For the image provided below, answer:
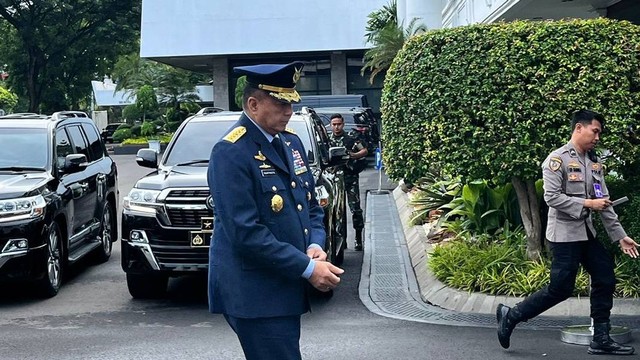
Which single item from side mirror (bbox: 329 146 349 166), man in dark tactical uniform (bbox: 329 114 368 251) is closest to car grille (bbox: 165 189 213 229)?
side mirror (bbox: 329 146 349 166)

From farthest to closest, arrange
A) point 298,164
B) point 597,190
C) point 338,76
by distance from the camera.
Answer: point 338,76 < point 597,190 < point 298,164

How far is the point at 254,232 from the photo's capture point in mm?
3682

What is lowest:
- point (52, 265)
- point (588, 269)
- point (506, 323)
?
point (506, 323)

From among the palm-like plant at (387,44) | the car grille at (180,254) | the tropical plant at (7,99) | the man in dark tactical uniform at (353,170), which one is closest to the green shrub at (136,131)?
the tropical plant at (7,99)

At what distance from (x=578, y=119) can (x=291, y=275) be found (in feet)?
11.5

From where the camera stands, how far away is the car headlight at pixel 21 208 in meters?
8.61

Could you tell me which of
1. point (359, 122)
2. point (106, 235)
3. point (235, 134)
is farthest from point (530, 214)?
point (359, 122)

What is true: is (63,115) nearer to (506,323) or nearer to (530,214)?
(530,214)

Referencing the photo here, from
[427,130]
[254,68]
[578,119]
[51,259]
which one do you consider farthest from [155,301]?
[254,68]

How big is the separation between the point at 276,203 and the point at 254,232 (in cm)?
19

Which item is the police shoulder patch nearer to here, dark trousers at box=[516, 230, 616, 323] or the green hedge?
dark trousers at box=[516, 230, 616, 323]

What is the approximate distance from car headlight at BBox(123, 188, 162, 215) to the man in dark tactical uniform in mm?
4049

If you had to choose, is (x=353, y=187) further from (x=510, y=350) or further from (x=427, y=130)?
(x=510, y=350)

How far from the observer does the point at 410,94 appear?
866 centimetres
